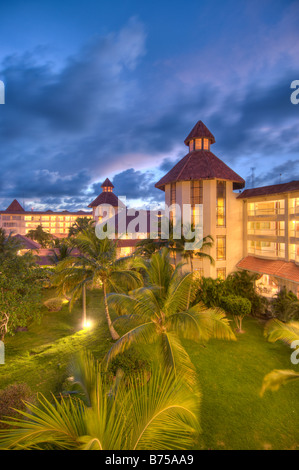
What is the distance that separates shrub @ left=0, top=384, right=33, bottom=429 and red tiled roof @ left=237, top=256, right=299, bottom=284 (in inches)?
715

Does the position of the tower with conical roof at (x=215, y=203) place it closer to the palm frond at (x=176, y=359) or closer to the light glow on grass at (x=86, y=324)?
the light glow on grass at (x=86, y=324)

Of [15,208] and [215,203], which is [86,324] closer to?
[215,203]

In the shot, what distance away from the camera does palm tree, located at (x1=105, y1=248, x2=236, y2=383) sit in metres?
9.15

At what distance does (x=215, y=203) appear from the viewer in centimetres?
2506

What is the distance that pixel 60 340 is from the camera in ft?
54.3

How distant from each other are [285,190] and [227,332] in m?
15.3

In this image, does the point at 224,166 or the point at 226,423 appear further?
the point at 224,166

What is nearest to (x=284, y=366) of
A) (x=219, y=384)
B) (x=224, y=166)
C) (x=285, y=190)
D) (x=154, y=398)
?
(x=219, y=384)

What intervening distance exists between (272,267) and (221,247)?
540 centimetres

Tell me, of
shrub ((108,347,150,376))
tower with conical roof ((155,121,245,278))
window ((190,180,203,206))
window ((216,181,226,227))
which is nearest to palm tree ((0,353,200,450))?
shrub ((108,347,150,376))

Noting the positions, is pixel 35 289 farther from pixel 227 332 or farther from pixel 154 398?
pixel 154 398

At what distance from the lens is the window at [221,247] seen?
2520cm

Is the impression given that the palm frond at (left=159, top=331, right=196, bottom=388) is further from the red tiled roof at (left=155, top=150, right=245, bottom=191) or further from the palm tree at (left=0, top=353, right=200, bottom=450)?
the red tiled roof at (left=155, top=150, right=245, bottom=191)

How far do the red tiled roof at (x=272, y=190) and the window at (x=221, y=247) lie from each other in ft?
15.4
